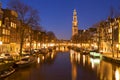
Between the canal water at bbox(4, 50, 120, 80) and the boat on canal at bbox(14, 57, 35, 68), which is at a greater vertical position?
the boat on canal at bbox(14, 57, 35, 68)

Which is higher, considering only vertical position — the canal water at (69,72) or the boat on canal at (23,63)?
the boat on canal at (23,63)

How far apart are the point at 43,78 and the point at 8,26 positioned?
56.8m

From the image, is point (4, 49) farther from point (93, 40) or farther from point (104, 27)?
point (93, 40)

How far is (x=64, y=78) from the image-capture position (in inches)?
1625

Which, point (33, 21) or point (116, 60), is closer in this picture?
point (116, 60)

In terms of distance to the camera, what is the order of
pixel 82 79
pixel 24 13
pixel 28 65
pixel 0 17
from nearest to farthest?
1. pixel 82 79
2. pixel 28 65
3. pixel 24 13
4. pixel 0 17

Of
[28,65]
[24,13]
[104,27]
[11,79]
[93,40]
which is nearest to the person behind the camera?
[11,79]

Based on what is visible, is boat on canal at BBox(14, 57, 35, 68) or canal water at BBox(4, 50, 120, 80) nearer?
canal water at BBox(4, 50, 120, 80)

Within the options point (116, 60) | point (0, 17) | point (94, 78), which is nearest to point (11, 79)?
point (94, 78)

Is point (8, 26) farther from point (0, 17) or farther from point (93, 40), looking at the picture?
point (93, 40)

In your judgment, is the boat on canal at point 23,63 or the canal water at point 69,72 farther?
the boat on canal at point 23,63

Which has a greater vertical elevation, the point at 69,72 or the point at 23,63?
the point at 23,63

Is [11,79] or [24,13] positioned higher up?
[24,13]

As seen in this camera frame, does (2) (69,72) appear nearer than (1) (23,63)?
Yes
